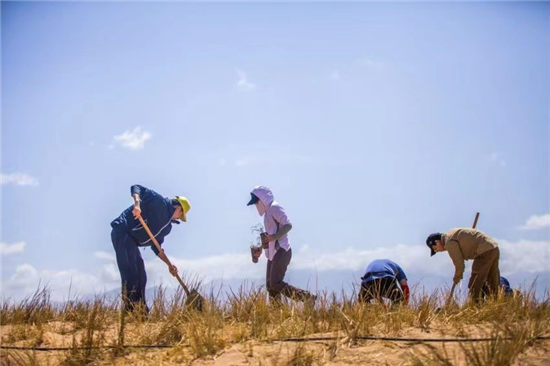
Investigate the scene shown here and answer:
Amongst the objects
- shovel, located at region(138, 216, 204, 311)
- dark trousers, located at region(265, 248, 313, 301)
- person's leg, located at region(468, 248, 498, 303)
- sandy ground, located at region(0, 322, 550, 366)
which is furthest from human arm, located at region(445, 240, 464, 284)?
shovel, located at region(138, 216, 204, 311)

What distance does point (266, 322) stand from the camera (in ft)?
17.7

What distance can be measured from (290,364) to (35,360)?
2.22m

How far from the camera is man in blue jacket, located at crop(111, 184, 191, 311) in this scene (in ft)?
22.3

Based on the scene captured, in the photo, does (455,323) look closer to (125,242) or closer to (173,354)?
(173,354)

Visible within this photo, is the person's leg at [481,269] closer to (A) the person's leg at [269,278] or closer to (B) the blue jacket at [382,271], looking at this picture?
(B) the blue jacket at [382,271]

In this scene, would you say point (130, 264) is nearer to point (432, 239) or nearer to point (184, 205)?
point (184, 205)

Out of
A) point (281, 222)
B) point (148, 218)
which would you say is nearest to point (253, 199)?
point (281, 222)

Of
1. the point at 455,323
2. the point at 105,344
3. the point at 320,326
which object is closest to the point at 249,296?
the point at 320,326

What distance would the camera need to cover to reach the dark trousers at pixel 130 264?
6746mm

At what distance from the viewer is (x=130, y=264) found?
22.5ft

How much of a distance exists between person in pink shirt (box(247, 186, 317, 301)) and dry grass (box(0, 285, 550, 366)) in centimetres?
92

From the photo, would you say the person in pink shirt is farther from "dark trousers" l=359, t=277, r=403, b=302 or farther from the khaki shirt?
the khaki shirt

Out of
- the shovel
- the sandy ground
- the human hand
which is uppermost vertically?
the human hand

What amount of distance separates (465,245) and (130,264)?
4.51 metres
